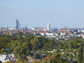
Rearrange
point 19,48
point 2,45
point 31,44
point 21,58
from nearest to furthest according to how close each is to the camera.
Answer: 1. point 21,58
2. point 19,48
3. point 2,45
4. point 31,44

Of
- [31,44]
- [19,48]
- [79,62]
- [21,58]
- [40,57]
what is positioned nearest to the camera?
[79,62]

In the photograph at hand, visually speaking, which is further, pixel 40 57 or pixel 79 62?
pixel 40 57

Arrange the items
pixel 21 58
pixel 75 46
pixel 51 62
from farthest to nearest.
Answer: pixel 75 46
pixel 21 58
pixel 51 62

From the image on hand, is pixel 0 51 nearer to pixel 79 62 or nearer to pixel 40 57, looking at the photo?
pixel 40 57

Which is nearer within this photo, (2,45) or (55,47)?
(2,45)

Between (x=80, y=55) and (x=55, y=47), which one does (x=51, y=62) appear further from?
(x=55, y=47)

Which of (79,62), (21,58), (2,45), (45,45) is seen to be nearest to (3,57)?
(21,58)

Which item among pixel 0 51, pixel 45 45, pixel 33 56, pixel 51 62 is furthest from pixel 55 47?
pixel 51 62

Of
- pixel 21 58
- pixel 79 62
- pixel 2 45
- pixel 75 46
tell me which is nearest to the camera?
pixel 79 62
